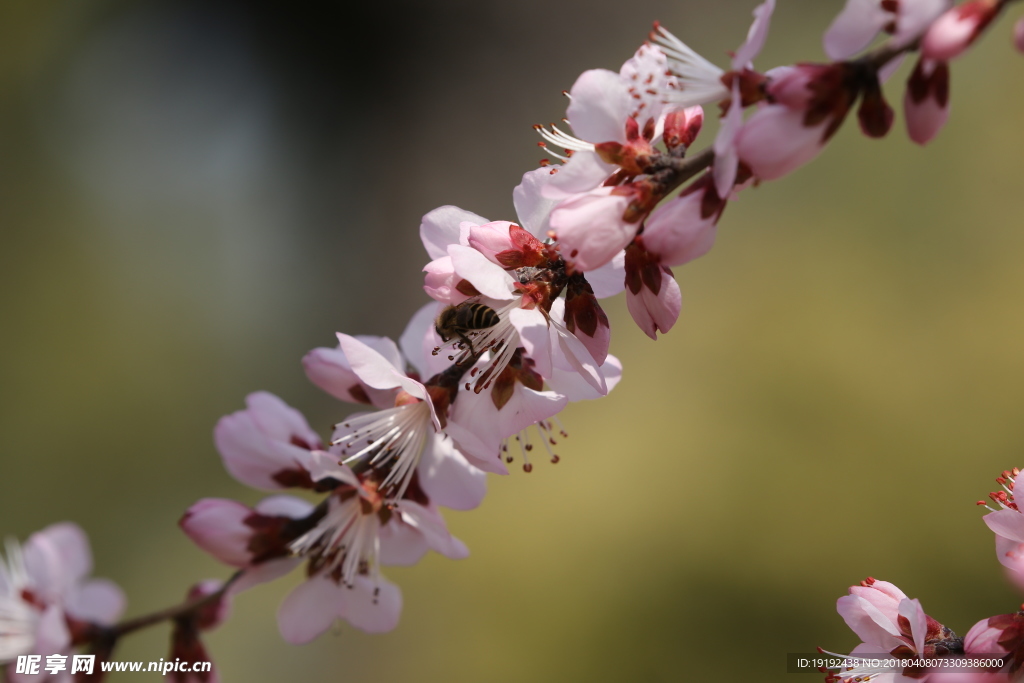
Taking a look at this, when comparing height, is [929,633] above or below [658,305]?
below

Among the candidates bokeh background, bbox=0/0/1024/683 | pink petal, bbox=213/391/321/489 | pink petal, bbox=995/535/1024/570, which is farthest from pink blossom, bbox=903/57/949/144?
bokeh background, bbox=0/0/1024/683

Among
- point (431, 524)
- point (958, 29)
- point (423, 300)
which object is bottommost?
point (431, 524)

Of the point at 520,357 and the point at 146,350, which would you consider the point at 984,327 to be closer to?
the point at 520,357

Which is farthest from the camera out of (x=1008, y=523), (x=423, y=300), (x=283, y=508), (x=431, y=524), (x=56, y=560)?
(x=423, y=300)

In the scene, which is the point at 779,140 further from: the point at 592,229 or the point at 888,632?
the point at 888,632

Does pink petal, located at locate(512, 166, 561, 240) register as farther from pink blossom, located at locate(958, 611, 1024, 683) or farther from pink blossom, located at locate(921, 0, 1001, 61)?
pink blossom, located at locate(958, 611, 1024, 683)

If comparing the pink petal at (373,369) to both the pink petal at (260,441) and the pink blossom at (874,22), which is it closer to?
the pink petal at (260,441)

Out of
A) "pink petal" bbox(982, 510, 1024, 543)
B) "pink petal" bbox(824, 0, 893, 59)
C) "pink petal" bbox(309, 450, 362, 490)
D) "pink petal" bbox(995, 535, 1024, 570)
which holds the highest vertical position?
"pink petal" bbox(824, 0, 893, 59)

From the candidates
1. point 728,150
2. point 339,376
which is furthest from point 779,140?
point 339,376
